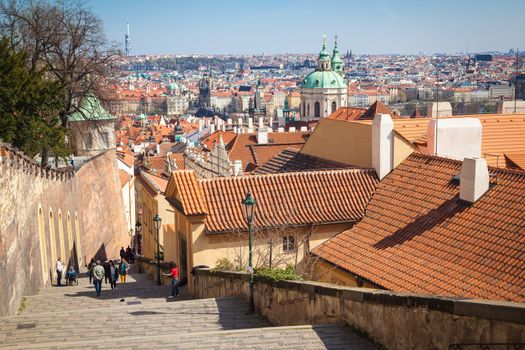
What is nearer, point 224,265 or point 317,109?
point 224,265

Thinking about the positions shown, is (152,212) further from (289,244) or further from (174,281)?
(289,244)

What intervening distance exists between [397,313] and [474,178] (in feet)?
19.0

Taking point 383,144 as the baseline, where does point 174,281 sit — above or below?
below

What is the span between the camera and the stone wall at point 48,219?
14.8 metres

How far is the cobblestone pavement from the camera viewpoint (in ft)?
29.6

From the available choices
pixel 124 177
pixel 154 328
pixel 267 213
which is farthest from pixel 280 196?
pixel 124 177

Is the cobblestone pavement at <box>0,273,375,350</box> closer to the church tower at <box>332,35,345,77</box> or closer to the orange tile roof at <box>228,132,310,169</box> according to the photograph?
the orange tile roof at <box>228,132,310,169</box>

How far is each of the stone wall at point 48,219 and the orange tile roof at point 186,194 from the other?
Answer: 3.44 meters

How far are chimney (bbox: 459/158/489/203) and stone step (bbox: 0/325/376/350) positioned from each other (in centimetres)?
526

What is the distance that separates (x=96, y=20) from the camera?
105 ft

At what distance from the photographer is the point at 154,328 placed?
441 inches

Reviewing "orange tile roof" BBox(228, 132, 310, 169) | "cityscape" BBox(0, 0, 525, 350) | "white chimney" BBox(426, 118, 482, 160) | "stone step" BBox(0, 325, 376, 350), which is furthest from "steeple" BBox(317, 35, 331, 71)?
"stone step" BBox(0, 325, 376, 350)

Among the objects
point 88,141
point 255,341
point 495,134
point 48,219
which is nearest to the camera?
point 255,341

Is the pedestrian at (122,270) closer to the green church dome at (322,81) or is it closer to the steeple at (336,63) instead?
the green church dome at (322,81)
